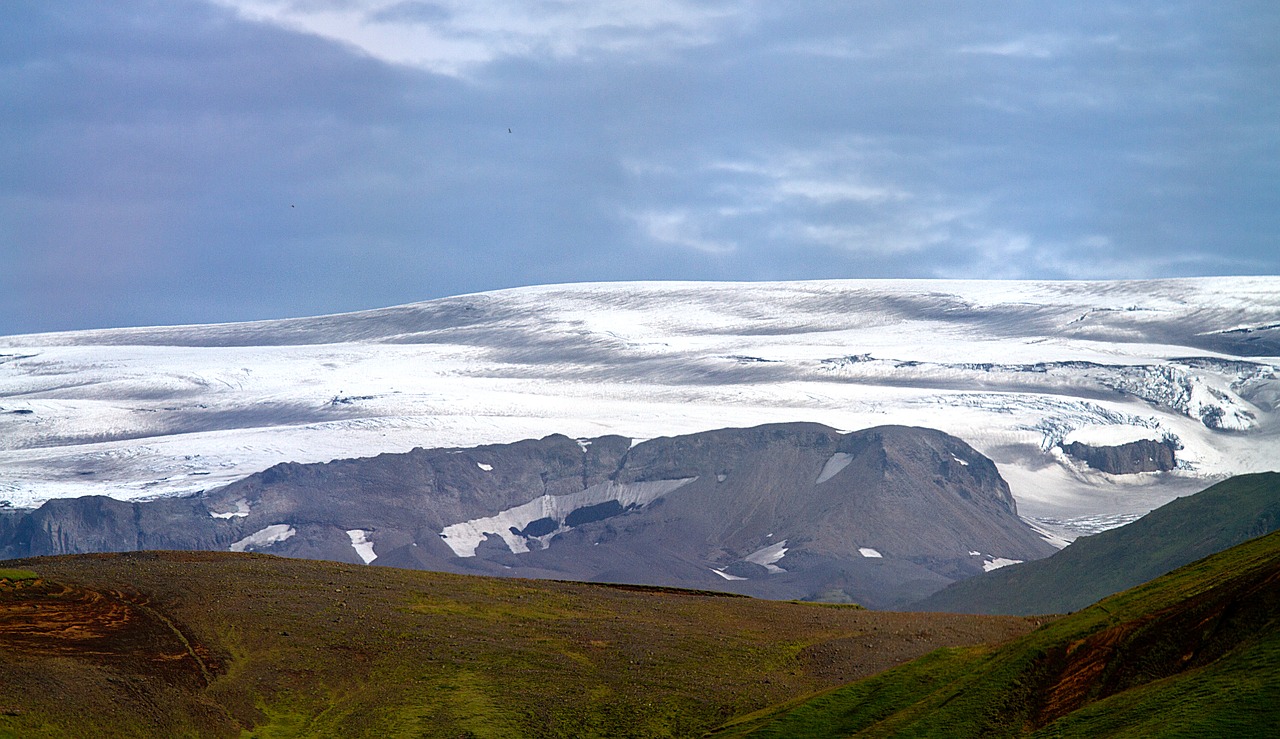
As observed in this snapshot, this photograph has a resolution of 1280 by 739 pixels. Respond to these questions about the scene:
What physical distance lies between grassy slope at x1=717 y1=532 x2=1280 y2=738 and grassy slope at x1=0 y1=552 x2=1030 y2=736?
7.44 metres

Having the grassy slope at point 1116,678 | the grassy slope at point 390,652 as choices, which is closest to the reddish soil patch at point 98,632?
the grassy slope at point 390,652

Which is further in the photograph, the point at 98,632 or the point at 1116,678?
the point at 98,632

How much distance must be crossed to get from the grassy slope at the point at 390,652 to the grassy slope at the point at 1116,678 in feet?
24.4

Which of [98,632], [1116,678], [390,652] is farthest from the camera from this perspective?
[390,652]

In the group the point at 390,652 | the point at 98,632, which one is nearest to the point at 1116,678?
the point at 390,652

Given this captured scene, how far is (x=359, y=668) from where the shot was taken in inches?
2298

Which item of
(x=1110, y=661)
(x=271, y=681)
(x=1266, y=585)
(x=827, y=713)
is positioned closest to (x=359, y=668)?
(x=271, y=681)

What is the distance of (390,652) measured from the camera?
60375 millimetres

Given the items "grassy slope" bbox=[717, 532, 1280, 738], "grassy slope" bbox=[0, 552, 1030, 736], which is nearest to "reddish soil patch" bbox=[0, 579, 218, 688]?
"grassy slope" bbox=[0, 552, 1030, 736]

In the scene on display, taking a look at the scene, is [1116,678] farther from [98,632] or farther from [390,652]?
[98,632]

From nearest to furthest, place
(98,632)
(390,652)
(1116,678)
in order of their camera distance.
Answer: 1. (1116,678)
2. (98,632)
3. (390,652)

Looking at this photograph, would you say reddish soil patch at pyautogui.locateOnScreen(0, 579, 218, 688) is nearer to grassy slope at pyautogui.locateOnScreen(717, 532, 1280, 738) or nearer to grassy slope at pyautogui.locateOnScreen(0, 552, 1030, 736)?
grassy slope at pyautogui.locateOnScreen(0, 552, 1030, 736)

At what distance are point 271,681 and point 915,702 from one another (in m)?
23.7

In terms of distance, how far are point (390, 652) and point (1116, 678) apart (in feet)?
99.7
